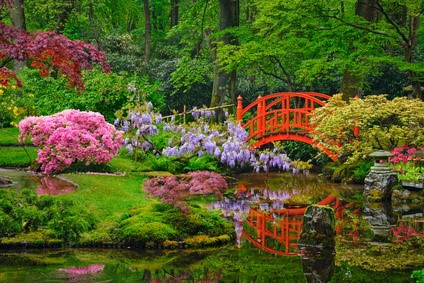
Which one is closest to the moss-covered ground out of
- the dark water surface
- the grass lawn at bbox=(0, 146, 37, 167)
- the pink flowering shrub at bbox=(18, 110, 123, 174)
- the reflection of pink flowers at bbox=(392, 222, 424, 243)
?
the dark water surface

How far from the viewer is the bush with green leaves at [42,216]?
1128cm

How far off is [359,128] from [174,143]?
5108mm

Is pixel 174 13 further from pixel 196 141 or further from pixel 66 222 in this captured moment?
pixel 66 222

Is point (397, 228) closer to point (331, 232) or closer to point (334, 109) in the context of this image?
point (331, 232)

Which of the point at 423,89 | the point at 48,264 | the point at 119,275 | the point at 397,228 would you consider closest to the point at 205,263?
the point at 119,275

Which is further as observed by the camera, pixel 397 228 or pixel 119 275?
pixel 397 228

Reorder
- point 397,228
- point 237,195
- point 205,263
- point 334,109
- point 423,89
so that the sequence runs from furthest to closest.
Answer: point 423,89
point 334,109
point 237,195
point 397,228
point 205,263

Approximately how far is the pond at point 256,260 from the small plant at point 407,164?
10.8 feet

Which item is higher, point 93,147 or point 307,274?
point 93,147

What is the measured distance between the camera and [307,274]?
33.3ft

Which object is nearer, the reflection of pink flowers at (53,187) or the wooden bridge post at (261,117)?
the reflection of pink flowers at (53,187)

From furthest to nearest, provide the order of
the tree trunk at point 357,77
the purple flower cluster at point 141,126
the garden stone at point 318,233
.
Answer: the tree trunk at point 357,77 → the purple flower cluster at point 141,126 → the garden stone at point 318,233

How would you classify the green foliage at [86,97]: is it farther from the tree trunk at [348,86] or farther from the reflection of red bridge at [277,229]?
the reflection of red bridge at [277,229]

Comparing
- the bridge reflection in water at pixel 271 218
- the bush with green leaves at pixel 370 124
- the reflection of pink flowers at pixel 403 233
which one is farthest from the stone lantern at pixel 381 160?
the reflection of pink flowers at pixel 403 233
